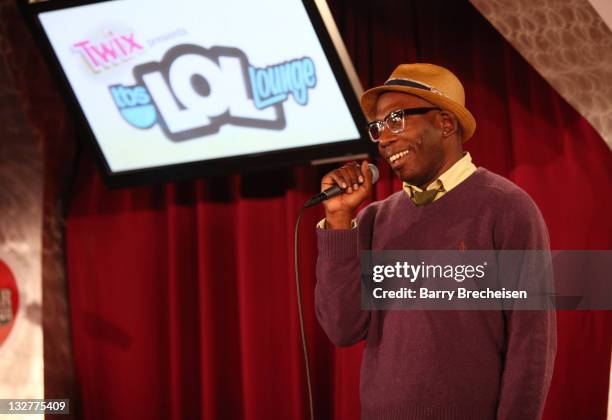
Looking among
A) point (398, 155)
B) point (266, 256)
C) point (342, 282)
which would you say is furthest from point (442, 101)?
point (266, 256)

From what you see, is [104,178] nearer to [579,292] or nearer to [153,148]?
[153,148]

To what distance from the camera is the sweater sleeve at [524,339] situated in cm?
142

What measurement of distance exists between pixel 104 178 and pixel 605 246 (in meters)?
1.69

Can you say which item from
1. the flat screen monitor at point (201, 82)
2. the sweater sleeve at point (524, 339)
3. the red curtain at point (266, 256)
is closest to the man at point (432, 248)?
the sweater sleeve at point (524, 339)

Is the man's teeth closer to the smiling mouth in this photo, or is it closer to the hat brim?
the smiling mouth

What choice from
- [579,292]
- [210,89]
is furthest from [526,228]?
[210,89]

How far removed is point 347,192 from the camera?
5.26 feet

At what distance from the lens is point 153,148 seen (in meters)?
2.81

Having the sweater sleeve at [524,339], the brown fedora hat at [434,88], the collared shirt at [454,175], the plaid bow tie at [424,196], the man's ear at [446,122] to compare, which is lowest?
the sweater sleeve at [524,339]

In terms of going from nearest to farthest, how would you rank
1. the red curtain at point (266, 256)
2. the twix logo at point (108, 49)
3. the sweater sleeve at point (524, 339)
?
the sweater sleeve at point (524, 339)
the red curtain at point (266, 256)
the twix logo at point (108, 49)

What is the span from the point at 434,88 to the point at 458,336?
493 mm

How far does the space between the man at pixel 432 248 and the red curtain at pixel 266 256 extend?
98cm

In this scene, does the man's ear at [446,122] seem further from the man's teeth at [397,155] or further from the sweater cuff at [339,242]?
the sweater cuff at [339,242]

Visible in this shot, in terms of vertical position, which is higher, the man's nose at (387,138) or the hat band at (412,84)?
the hat band at (412,84)
